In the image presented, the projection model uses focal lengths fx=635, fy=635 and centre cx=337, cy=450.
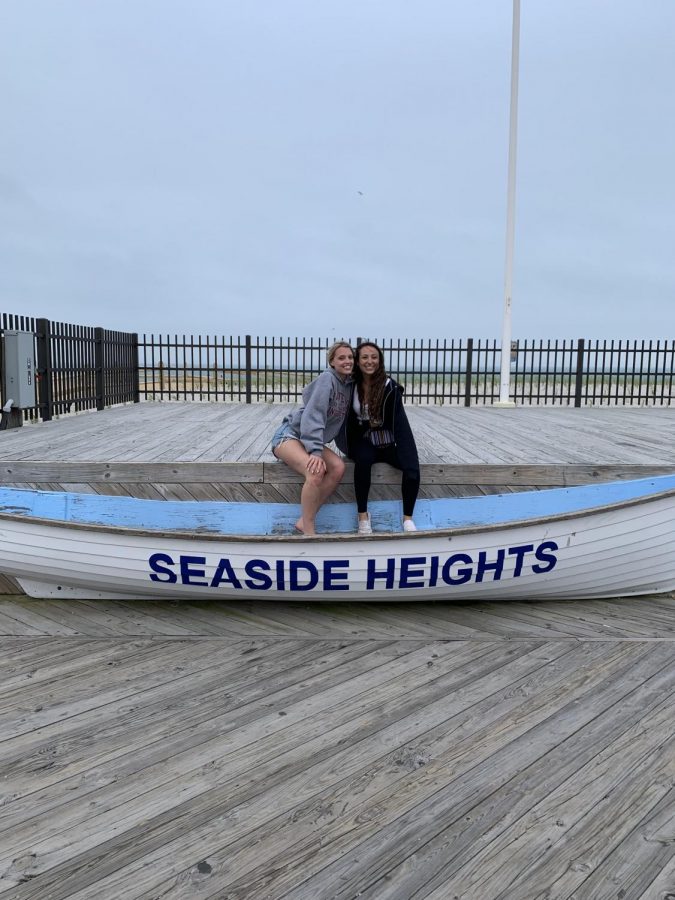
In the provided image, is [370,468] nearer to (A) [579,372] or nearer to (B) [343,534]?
(B) [343,534]

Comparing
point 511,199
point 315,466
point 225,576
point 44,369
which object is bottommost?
point 225,576

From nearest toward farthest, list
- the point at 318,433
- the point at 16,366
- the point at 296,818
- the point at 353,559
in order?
the point at 296,818 < the point at 353,559 < the point at 318,433 < the point at 16,366

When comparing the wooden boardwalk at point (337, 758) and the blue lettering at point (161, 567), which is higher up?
the blue lettering at point (161, 567)

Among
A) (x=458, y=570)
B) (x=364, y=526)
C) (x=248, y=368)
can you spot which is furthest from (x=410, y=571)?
(x=248, y=368)

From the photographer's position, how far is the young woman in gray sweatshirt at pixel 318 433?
3.96m

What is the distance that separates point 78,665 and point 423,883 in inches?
82.4

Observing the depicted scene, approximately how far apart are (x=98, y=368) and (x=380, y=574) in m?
9.50

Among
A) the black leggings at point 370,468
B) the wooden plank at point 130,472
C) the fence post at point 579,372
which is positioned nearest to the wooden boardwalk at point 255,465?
the wooden plank at point 130,472

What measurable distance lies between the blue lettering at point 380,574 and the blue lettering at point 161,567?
3.79 ft

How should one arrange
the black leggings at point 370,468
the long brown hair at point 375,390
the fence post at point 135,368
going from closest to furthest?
the long brown hair at point 375,390 < the black leggings at point 370,468 < the fence post at point 135,368

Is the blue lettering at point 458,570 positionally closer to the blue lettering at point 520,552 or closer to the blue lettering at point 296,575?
the blue lettering at point 520,552

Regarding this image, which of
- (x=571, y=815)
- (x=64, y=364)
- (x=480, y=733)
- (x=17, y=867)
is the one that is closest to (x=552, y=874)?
(x=571, y=815)

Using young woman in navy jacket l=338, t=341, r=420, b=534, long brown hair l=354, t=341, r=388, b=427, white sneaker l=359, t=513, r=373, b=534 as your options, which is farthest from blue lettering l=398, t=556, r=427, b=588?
long brown hair l=354, t=341, r=388, b=427

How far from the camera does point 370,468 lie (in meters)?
4.25
